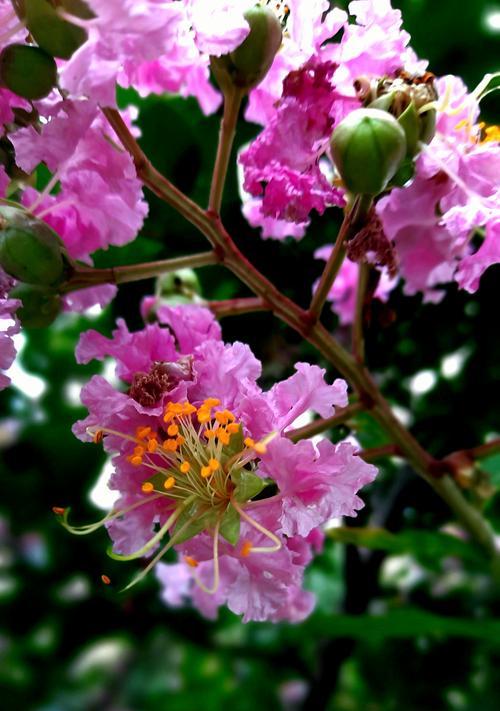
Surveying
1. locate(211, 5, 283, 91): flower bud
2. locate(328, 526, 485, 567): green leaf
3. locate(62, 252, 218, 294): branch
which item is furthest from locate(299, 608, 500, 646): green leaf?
locate(211, 5, 283, 91): flower bud

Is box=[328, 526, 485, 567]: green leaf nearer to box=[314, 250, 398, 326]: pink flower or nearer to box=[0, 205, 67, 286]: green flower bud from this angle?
box=[314, 250, 398, 326]: pink flower

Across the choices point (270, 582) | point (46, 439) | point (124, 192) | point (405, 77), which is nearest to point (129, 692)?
point (46, 439)

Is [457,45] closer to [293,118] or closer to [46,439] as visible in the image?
[293,118]

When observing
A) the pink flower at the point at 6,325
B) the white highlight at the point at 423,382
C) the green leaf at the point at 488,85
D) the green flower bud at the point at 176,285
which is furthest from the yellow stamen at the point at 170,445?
the white highlight at the point at 423,382

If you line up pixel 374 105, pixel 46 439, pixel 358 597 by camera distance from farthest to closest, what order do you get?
pixel 46 439, pixel 358 597, pixel 374 105

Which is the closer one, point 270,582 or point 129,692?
point 270,582

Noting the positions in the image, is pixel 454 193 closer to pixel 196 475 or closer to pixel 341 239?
pixel 341 239

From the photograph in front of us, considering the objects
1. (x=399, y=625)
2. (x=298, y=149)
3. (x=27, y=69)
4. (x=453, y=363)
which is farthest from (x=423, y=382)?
(x=27, y=69)
